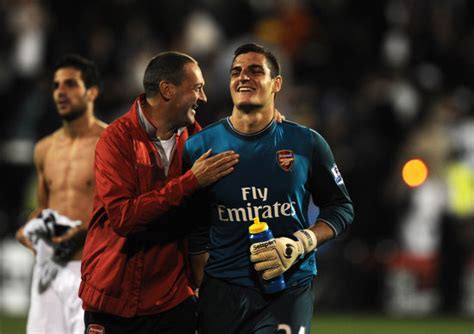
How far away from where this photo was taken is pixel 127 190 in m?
6.45

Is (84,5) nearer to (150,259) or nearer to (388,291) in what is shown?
(388,291)

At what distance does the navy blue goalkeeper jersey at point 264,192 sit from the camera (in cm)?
636

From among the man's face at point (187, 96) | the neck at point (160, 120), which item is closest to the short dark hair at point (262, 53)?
the man's face at point (187, 96)

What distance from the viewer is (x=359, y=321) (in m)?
12.7

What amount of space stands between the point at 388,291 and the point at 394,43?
4053mm

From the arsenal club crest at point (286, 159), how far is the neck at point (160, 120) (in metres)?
0.68

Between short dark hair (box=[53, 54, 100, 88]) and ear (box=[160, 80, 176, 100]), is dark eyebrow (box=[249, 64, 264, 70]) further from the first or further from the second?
short dark hair (box=[53, 54, 100, 88])

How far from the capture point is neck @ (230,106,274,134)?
644cm

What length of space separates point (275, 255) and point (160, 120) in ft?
3.75

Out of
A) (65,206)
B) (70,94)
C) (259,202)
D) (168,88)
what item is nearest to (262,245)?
(259,202)

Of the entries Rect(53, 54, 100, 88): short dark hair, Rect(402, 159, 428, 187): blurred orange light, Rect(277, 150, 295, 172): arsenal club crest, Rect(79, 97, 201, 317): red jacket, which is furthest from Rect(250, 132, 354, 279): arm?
Rect(402, 159, 428, 187): blurred orange light

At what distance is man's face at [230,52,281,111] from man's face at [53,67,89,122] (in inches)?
74.1

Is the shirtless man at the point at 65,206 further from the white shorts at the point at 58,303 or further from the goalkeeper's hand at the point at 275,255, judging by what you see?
the goalkeeper's hand at the point at 275,255

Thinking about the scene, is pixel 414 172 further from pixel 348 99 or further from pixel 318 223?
pixel 318 223
